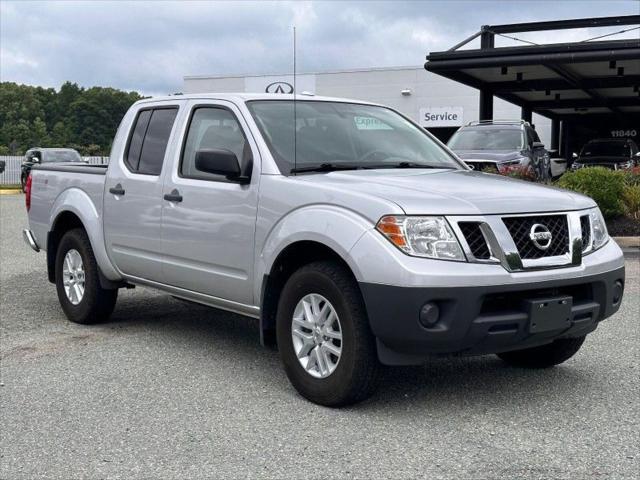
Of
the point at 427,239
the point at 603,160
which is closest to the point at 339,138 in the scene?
the point at 427,239

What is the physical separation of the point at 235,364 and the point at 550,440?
2.36 meters

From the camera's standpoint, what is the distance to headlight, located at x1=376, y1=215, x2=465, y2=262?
4219 millimetres

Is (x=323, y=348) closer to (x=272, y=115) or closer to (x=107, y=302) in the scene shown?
(x=272, y=115)

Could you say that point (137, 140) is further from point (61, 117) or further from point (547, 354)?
point (61, 117)

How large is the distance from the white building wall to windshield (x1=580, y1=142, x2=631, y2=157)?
47.2ft

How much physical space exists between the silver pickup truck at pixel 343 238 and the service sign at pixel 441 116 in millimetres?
32313

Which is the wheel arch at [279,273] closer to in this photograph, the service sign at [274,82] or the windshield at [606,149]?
the windshield at [606,149]

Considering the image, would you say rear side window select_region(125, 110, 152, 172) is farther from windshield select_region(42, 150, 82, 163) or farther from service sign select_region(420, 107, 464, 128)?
service sign select_region(420, 107, 464, 128)

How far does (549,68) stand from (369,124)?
18.2 m

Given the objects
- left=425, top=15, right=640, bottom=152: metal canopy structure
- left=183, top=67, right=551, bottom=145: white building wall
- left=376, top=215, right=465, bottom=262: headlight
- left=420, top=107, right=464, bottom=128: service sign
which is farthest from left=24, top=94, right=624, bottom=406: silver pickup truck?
left=183, top=67, right=551, bottom=145: white building wall

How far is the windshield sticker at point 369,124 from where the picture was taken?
230 inches

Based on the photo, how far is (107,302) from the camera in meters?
6.93

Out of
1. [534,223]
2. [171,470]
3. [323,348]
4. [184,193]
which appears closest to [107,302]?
[184,193]

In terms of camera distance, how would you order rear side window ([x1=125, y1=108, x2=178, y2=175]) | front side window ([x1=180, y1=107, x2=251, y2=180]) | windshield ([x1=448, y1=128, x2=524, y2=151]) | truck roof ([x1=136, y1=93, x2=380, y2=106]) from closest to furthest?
front side window ([x1=180, y1=107, x2=251, y2=180]) → truck roof ([x1=136, y1=93, x2=380, y2=106]) → rear side window ([x1=125, y1=108, x2=178, y2=175]) → windshield ([x1=448, y1=128, x2=524, y2=151])
